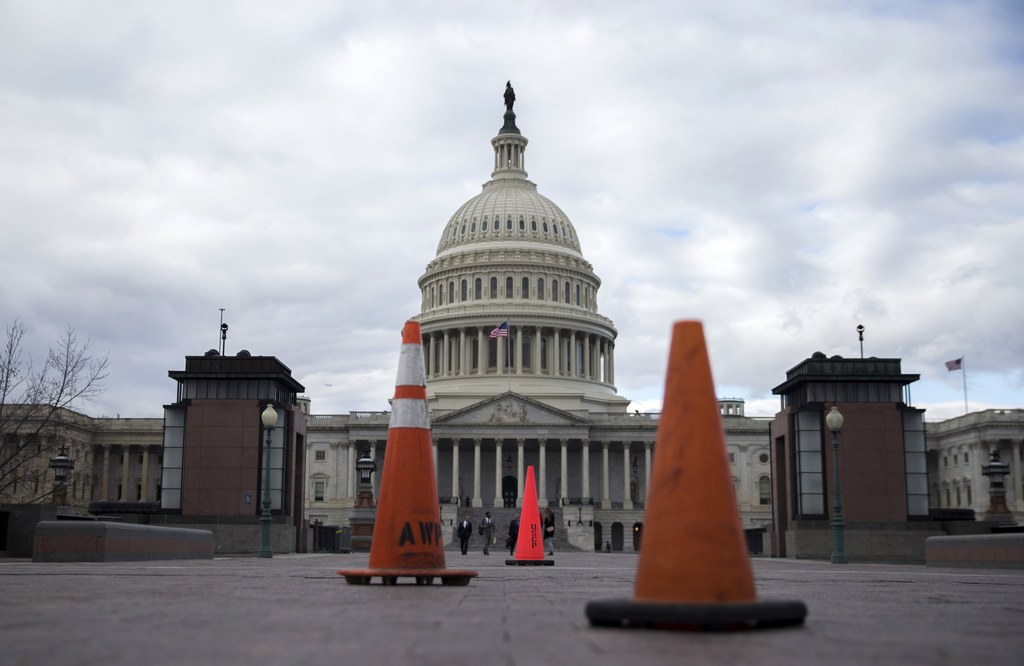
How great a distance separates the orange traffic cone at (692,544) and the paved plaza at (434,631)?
0.19m

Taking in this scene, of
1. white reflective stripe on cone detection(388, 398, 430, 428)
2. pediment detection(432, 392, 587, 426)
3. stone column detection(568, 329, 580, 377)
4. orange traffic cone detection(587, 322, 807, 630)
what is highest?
stone column detection(568, 329, 580, 377)

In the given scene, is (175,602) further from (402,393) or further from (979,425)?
(979,425)

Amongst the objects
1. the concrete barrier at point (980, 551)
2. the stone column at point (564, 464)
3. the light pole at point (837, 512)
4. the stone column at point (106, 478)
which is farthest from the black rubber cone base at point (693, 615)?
the stone column at point (106, 478)

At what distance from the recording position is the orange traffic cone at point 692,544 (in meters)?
9.61

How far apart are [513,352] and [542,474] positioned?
20.2 metres

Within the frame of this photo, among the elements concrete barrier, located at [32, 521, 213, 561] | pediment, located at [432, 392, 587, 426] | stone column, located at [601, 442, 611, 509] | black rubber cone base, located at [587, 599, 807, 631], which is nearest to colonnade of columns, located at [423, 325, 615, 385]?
pediment, located at [432, 392, 587, 426]

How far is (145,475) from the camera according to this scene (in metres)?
120

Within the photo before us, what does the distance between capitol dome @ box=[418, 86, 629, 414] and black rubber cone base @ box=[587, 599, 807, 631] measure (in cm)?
11082

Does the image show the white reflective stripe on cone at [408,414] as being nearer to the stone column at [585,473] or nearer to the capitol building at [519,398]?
the capitol building at [519,398]

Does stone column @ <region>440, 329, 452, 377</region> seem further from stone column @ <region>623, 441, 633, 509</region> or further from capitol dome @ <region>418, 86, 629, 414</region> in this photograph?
stone column @ <region>623, 441, 633, 509</region>

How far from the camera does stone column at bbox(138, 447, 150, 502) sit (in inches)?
4729

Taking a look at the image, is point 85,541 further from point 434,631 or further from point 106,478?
point 106,478

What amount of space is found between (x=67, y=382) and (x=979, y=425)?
8981 cm

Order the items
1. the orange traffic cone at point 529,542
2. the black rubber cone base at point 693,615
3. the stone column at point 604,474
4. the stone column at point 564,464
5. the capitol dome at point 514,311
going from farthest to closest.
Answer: the capitol dome at point 514,311 → the stone column at point 604,474 → the stone column at point 564,464 → the orange traffic cone at point 529,542 → the black rubber cone base at point 693,615
